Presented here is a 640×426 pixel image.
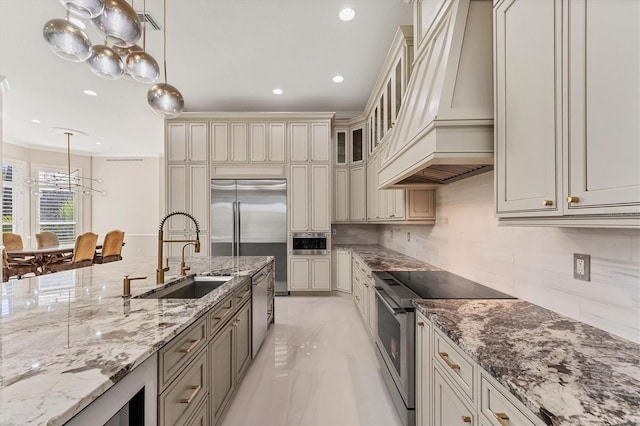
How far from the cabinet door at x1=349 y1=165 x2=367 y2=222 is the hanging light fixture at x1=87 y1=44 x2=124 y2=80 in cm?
350

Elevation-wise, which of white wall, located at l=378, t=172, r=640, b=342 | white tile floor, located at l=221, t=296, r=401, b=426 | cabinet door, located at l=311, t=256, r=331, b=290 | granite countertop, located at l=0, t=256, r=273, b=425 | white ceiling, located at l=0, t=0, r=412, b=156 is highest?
white ceiling, located at l=0, t=0, r=412, b=156

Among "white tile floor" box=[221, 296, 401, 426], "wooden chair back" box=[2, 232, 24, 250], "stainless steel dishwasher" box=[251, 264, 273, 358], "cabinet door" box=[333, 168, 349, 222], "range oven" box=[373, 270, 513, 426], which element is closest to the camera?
"range oven" box=[373, 270, 513, 426]

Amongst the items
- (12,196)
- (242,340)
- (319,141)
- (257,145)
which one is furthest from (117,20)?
(12,196)

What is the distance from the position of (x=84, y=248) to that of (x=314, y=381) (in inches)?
201

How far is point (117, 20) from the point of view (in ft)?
5.10

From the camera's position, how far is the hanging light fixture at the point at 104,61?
6.23 feet

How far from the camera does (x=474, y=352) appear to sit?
0.99m

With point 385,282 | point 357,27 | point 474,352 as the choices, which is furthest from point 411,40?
point 474,352

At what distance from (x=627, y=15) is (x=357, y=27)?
2.53 meters

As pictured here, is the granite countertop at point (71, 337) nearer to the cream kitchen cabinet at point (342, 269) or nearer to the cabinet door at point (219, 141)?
the cream kitchen cabinet at point (342, 269)

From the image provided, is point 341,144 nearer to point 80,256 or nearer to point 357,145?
point 357,145

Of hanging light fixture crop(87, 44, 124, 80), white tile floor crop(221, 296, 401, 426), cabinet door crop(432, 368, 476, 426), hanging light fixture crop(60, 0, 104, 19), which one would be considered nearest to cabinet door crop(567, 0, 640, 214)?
cabinet door crop(432, 368, 476, 426)

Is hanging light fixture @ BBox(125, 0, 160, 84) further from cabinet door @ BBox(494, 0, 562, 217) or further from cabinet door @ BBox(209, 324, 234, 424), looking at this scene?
cabinet door @ BBox(494, 0, 562, 217)

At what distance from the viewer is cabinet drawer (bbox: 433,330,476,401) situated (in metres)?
1.04
